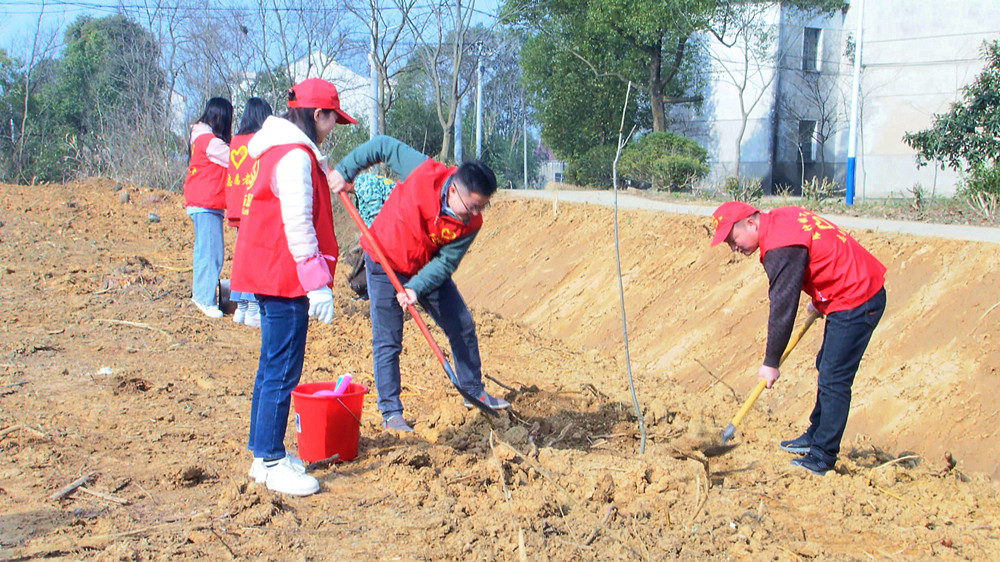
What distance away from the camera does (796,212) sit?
3.91 meters

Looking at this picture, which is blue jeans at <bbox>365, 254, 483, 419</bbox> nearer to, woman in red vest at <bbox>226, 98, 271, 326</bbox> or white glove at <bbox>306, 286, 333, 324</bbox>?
woman in red vest at <bbox>226, 98, 271, 326</bbox>

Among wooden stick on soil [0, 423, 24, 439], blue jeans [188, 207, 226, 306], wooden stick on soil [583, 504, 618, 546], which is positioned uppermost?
blue jeans [188, 207, 226, 306]

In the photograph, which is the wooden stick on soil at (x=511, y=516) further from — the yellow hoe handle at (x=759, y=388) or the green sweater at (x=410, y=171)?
the yellow hoe handle at (x=759, y=388)

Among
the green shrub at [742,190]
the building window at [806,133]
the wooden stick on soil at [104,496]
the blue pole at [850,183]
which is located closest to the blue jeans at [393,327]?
the wooden stick on soil at [104,496]

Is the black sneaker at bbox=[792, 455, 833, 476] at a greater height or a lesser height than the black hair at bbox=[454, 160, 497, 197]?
lesser

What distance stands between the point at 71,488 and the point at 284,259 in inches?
50.6

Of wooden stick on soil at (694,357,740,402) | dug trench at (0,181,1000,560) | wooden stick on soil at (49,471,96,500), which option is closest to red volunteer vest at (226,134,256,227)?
dug trench at (0,181,1000,560)

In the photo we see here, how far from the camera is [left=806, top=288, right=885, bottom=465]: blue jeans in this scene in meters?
3.91

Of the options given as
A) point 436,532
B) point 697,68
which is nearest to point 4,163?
point 697,68

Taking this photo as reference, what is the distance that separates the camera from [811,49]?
24.5 metres

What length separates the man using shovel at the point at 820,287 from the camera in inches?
148

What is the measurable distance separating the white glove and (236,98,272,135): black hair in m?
2.50

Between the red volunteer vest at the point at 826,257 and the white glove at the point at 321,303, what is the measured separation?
2.15 metres

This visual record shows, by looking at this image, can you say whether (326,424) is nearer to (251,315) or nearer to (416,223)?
(416,223)
